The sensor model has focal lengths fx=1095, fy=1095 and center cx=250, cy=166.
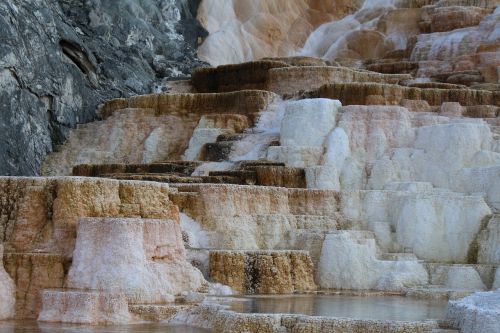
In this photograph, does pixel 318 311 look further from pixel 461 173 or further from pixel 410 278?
pixel 461 173

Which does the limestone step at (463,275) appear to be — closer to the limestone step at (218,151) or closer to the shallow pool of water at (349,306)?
the shallow pool of water at (349,306)

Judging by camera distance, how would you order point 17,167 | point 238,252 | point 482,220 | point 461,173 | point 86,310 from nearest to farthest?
1. point 86,310
2. point 238,252
3. point 482,220
4. point 461,173
5. point 17,167

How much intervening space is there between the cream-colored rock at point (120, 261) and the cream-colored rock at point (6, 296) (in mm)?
1028

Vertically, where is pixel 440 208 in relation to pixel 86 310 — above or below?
above

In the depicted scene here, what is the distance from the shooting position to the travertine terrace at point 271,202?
63.4ft

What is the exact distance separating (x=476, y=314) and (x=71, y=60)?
26.9 metres

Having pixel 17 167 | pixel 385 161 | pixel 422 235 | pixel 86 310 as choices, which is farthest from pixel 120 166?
pixel 86 310

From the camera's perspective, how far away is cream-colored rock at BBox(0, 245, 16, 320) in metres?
18.7

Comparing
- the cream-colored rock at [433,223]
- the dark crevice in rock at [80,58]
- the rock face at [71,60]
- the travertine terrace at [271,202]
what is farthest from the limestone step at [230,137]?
the dark crevice in rock at [80,58]

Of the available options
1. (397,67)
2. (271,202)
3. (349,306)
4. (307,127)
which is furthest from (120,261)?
(397,67)

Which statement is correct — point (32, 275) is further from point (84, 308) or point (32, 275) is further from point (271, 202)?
point (271, 202)

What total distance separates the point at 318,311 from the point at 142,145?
64.7ft

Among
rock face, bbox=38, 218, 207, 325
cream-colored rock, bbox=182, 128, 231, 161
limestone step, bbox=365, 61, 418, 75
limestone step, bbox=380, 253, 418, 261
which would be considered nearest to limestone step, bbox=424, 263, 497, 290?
limestone step, bbox=380, 253, 418, 261

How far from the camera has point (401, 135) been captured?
32.2m
